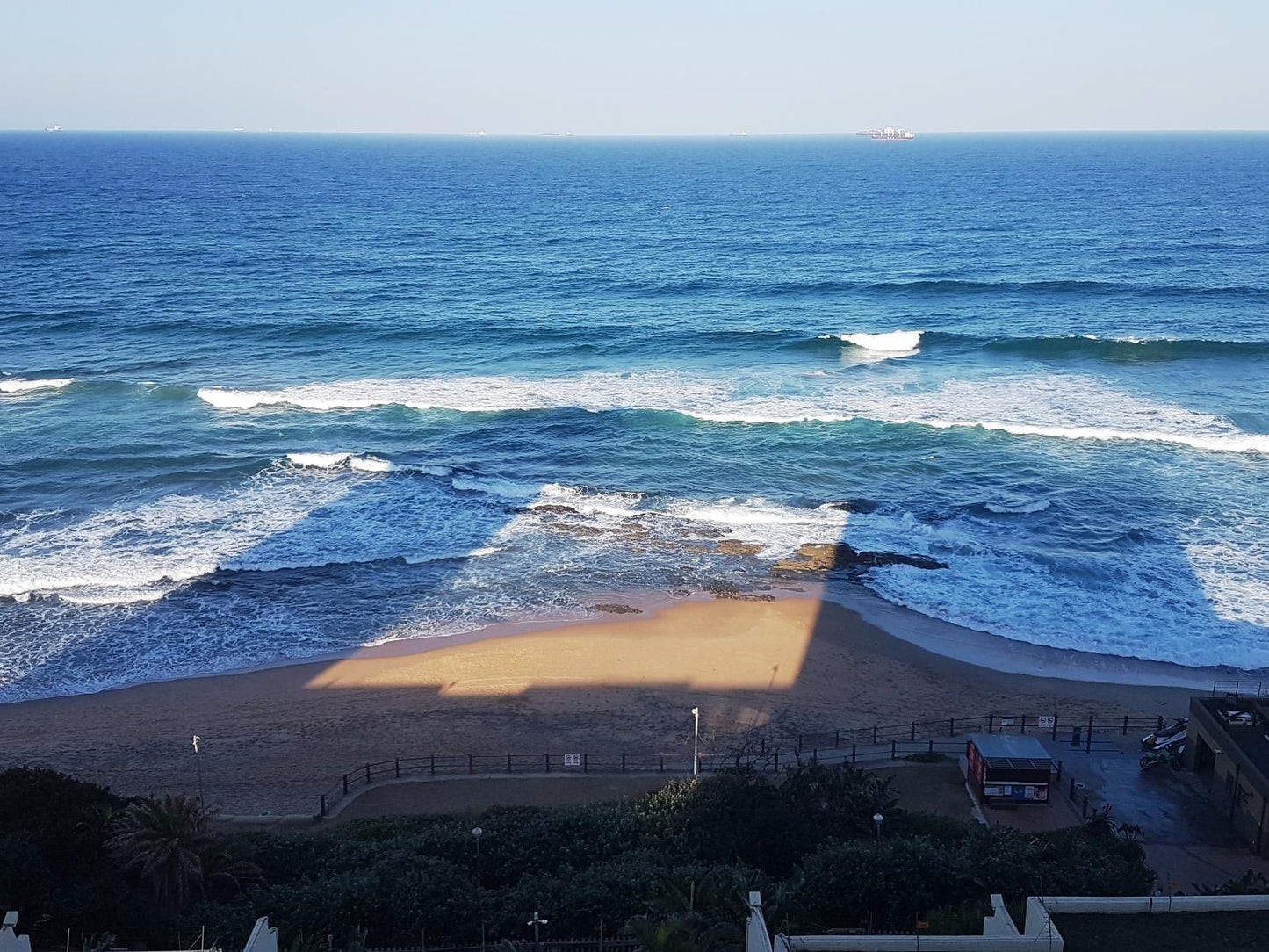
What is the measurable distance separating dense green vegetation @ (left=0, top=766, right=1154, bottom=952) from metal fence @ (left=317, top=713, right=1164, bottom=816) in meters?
2.65

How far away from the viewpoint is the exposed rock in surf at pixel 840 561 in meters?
33.8

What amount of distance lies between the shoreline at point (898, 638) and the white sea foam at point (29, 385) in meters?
29.3

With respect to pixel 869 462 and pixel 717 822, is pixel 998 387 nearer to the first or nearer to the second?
pixel 869 462

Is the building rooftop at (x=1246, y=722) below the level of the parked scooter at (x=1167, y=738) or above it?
above

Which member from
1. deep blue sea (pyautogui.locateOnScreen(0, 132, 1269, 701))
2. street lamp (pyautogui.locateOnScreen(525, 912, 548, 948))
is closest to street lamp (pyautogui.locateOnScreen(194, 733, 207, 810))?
deep blue sea (pyautogui.locateOnScreen(0, 132, 1269, 701))

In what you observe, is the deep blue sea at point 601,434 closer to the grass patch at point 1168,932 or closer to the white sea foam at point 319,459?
the white sea foam at point 319,459

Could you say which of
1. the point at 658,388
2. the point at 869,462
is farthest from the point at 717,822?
the point at 658,388

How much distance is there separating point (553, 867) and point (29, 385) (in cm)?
4485

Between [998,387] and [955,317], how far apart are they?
1398 centimetres

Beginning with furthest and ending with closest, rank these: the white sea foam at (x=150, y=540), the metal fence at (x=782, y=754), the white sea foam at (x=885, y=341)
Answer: the white sea foam at (x=885, y=341) < the white sea foam at (x=150, y=540) < the metal fence at (x=782, y=754)

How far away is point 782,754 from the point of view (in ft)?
79.4

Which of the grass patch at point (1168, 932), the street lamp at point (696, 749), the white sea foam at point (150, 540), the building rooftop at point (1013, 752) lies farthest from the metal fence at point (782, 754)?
the white sea foam at point (150, 540)

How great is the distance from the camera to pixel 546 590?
32562 mm

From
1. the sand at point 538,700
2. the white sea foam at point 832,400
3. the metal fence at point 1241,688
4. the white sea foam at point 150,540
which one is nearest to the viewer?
the sand at point 538,700
